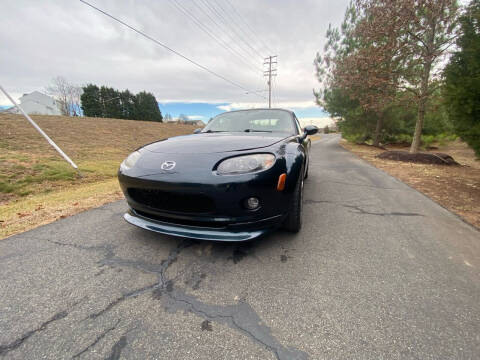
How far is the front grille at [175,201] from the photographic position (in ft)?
5.07

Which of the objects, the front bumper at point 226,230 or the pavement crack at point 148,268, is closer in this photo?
the pavement crack at point 148,268

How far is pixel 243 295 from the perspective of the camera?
4.37 feet

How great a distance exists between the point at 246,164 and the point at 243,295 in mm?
934

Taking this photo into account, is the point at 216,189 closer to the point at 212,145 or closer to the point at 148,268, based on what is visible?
the point at 212,145

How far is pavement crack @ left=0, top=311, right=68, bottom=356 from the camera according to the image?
3.24 ft

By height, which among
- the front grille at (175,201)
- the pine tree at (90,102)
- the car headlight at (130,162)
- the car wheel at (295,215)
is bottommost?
the car wheel at (295,215)

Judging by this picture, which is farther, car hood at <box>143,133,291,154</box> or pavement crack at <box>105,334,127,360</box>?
car hood at <box>143,133,291,154</box>

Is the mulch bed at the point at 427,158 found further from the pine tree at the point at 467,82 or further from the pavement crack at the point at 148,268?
the pavement crack at the point at 148,268

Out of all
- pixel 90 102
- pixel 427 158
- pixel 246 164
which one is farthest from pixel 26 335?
pixel 90 102

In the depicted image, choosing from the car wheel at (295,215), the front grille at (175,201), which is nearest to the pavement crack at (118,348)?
the front grille at (175,201)

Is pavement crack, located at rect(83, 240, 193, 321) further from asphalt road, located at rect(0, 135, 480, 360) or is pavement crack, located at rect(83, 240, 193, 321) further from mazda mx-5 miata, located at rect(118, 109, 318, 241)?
mazda mx-5 miata, located at rect(118, 109, 318, 241)

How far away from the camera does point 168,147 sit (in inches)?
80.4

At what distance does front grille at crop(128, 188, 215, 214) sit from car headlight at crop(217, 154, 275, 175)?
10.3 inches

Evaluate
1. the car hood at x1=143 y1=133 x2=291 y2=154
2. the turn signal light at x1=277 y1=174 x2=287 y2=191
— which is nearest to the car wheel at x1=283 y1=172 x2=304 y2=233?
the turn signal light at x1=277 y1=174 x2=287 y2=191
